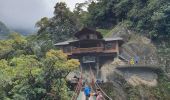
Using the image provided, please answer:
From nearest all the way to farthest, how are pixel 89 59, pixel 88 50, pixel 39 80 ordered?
1. pixel 39 80
2. pixel 88 50
3. pixel 89 59

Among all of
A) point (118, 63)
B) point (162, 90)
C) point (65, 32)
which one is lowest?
point (162, 90)

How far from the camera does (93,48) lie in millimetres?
44406

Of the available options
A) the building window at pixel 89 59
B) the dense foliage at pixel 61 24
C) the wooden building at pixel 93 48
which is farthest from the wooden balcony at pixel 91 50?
the dense foliage at pixel 61 24

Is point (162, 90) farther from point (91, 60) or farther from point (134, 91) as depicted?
point (91, 60)

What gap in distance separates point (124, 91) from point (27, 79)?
13.7 m

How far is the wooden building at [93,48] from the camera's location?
4459 centimetres

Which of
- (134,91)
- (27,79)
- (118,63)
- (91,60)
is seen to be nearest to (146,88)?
(134,91)

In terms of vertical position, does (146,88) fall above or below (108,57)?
below

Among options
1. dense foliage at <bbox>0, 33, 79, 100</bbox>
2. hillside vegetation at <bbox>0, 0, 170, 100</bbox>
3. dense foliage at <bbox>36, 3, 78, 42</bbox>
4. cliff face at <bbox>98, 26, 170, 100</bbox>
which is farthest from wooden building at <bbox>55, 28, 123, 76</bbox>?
dense foliage at <bbox>0, 33, 79, 100</bbox>

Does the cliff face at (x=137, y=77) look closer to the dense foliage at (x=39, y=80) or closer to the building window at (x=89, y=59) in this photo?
the building window at (x=89, y=59)

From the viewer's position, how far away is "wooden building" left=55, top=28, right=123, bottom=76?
44.6m

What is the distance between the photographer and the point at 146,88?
4097 cm

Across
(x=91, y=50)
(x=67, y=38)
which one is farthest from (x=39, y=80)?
(x=67, y=38)

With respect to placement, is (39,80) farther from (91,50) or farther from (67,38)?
(67,38)
